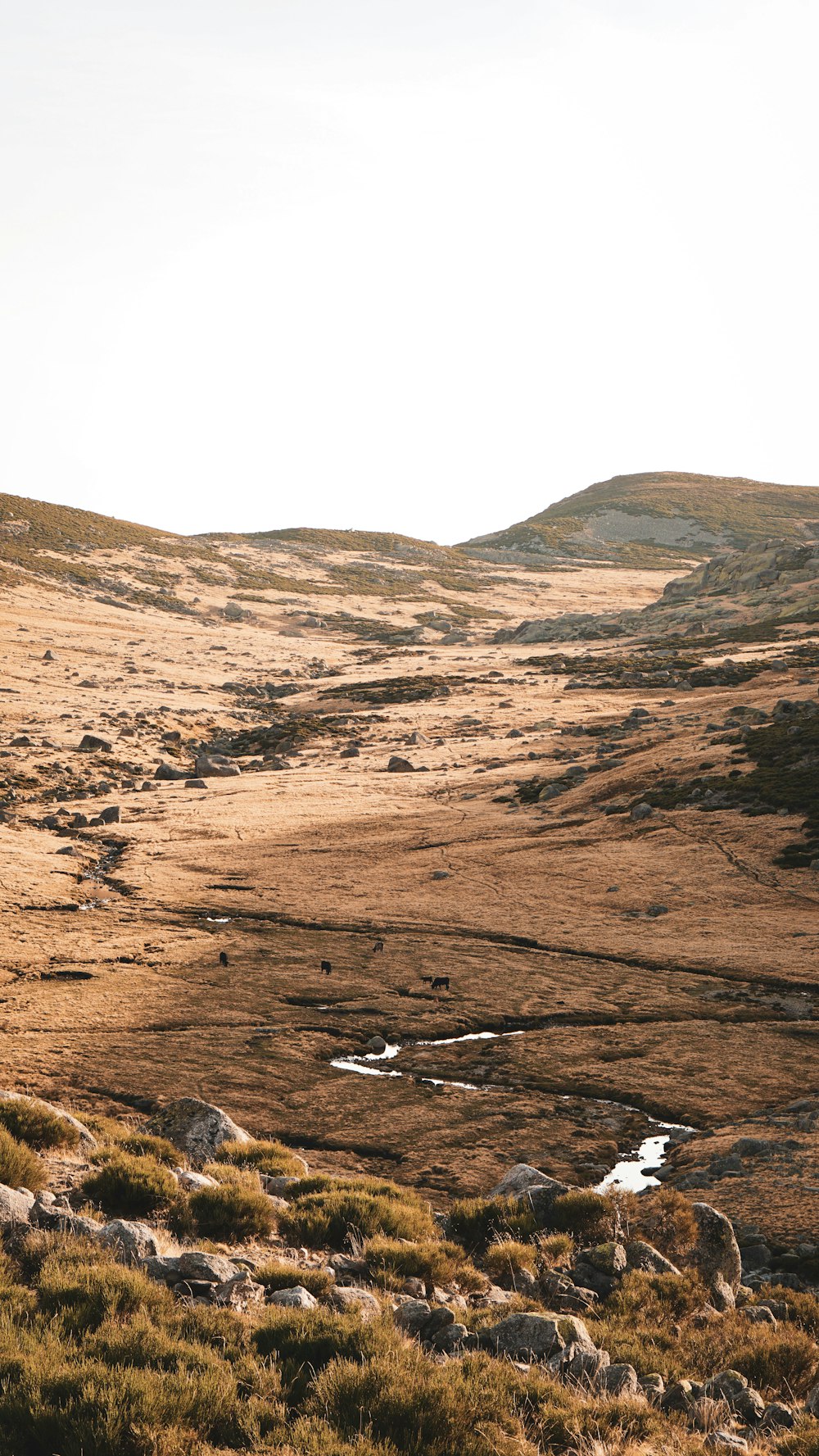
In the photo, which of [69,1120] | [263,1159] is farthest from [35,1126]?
[263,1159]

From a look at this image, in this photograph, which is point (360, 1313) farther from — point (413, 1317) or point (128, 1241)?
point (128, 1241)

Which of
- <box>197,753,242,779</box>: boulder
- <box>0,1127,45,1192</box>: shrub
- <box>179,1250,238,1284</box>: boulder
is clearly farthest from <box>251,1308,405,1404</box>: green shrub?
<box>197,753,242,779</box>: boulder

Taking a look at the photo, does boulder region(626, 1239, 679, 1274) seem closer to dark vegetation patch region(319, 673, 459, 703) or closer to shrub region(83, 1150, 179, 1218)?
shrub region(83, 1150, 179, 1218)

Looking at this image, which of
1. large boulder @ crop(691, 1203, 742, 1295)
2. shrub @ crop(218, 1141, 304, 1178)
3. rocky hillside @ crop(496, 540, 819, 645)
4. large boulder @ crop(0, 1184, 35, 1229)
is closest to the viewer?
large boulder @ crop(0, 1184, 35, 1229)

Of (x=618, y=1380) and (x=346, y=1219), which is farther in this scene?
(x=346, y=1219)

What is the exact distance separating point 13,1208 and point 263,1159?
5259 mm

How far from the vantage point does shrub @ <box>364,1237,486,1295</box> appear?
11586 millimetres

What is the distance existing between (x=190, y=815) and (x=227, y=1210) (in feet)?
115

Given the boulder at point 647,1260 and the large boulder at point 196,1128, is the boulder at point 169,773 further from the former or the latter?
the boulder at point 647,1260

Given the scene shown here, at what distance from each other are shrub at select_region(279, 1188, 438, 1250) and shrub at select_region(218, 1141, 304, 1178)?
4.58 ft

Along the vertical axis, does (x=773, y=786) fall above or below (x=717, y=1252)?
above

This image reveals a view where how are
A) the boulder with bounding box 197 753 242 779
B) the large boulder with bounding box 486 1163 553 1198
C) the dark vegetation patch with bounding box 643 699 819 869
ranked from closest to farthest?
the large boulder with bounding box 486 1163 553 1198 < the dark vegetation patch with bounding box 643 699 819 869 < the boulder with bounding box 197 753 242 779

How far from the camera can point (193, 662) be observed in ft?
340

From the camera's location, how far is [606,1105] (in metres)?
19.7
